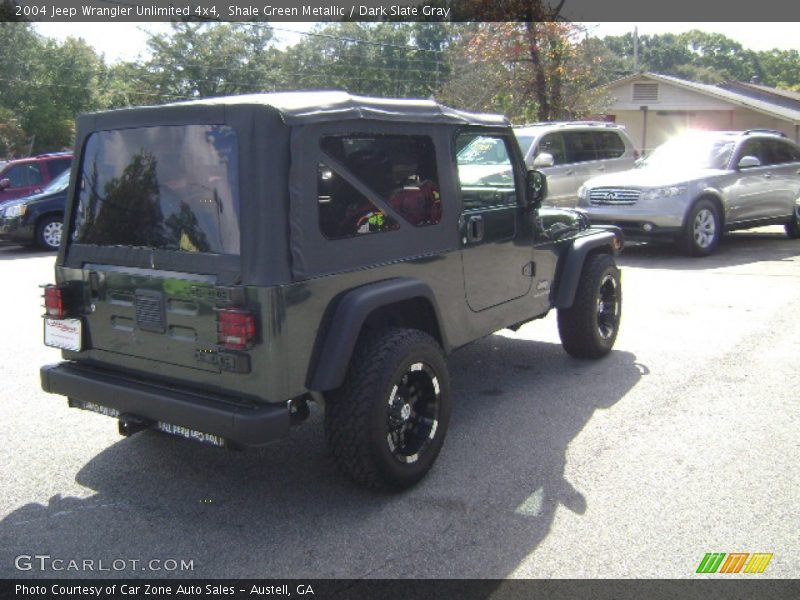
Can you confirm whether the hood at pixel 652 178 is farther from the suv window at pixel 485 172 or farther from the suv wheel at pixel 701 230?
the suv window at pixel 485 172

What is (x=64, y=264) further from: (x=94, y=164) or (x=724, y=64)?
(x=724, y=64)

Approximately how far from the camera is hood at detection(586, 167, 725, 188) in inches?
444

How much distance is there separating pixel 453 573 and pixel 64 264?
2.59 metres

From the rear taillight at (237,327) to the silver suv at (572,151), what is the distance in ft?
29.0

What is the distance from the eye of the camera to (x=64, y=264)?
13.6 feet

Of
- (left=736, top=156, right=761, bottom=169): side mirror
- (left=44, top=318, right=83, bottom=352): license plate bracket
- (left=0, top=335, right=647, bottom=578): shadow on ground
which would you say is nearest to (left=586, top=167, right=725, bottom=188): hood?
(left=736, top=156, right=761, bottom=169): side mirror

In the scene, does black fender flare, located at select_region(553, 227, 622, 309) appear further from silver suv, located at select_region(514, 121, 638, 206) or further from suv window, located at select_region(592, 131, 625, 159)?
suv window, located at select_region(592, 131, 625, 159)

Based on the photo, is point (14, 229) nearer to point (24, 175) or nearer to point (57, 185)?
point (57, 185)

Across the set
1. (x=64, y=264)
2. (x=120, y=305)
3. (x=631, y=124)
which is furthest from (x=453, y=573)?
(x=631, y=124)

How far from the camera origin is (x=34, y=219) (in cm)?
1412

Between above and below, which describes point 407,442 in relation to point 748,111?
below

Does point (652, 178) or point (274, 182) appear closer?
point (274, 182)

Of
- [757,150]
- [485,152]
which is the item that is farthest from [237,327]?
[757,150]

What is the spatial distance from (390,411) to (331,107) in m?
1.54
